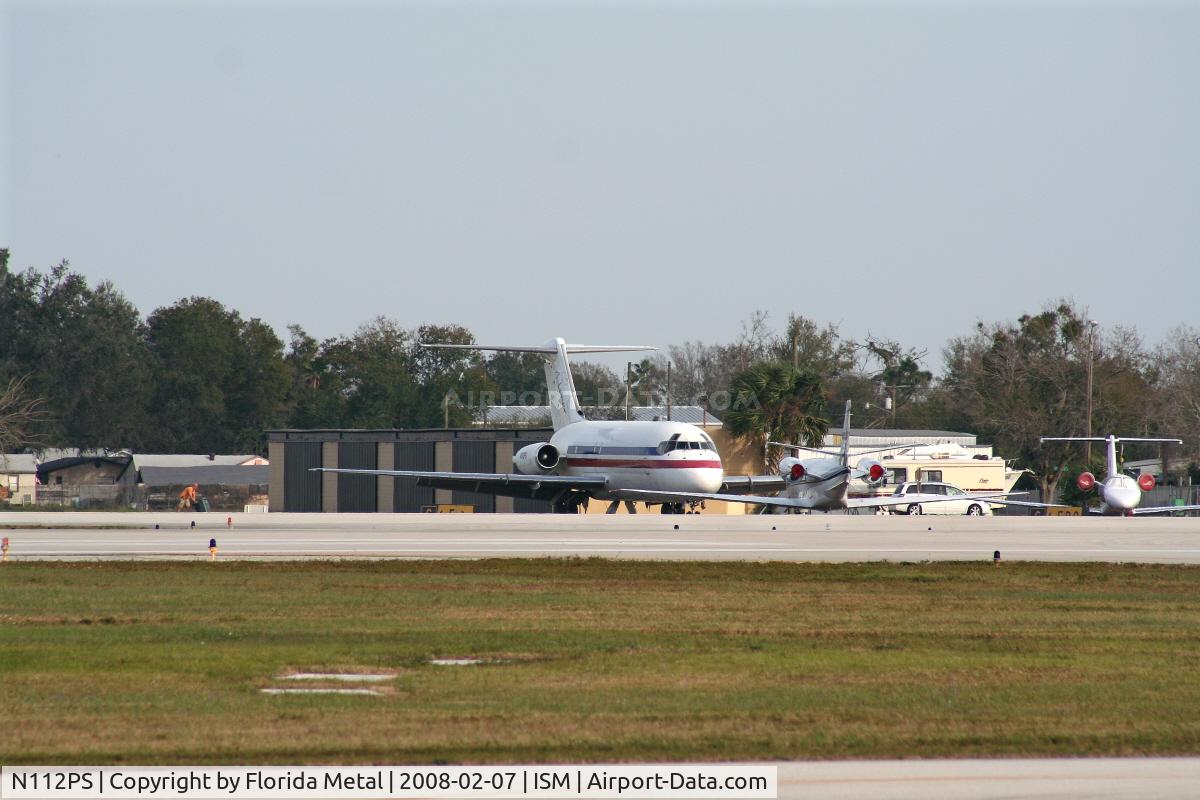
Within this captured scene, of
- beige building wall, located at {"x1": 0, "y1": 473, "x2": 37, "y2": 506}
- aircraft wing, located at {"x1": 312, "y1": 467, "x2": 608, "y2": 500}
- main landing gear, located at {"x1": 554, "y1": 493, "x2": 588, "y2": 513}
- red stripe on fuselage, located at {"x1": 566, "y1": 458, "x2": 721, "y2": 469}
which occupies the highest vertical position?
red stripe on fuselage, located at {"x1": 566, "y1": 458, "x2": 721, "y2": 469}

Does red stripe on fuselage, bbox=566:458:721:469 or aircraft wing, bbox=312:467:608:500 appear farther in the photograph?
aircraft wing, bbox=312:467:608:500

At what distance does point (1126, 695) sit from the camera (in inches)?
468

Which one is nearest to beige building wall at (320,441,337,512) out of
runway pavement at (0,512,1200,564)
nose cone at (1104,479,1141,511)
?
runway pavement at (0,512,1200,564)

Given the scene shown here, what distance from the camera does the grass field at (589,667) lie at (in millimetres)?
9719

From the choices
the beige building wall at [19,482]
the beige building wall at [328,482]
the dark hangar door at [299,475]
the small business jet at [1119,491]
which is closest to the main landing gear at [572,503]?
the beige building wall at [328,482]

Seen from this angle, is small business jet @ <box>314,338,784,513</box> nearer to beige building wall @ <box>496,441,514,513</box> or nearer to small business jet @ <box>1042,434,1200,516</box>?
beige building wall @ <box>496,441,514,513</box>

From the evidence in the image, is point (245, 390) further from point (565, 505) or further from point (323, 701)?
point (323, 701)

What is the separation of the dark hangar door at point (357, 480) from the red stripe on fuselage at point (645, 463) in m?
16.1

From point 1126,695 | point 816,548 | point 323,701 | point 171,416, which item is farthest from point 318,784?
point 171,416

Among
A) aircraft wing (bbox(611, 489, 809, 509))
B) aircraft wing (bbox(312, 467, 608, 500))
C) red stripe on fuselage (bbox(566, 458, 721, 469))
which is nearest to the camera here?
aircraft wing (bbox(611, 489, 809, 509))

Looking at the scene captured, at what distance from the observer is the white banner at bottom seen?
27.1ft

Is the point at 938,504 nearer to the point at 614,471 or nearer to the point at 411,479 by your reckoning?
the point at 614,471

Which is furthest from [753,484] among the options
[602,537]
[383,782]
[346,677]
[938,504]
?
[383,782]

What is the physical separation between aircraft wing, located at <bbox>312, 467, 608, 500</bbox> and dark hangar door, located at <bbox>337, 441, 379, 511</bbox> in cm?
1235
